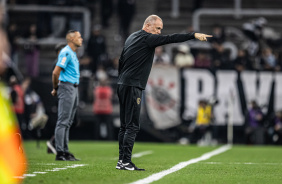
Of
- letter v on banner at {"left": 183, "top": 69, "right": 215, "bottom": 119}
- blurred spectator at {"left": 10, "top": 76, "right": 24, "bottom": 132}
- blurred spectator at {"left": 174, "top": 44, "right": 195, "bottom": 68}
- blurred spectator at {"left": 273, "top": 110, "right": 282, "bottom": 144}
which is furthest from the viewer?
blurred spectator at {"left": 174, "top": 44, "right": 195, "bottom": 68}

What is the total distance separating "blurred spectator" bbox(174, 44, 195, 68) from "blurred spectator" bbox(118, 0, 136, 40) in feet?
9.01

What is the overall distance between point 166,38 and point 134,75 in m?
0.73

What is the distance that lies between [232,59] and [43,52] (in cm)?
736

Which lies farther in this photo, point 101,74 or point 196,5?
point 196,5

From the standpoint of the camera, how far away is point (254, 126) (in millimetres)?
23125

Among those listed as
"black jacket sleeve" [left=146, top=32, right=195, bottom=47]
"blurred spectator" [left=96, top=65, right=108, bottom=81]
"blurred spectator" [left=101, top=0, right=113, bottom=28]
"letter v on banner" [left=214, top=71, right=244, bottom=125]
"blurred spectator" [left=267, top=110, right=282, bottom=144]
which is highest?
"blurred spectator" [left=101, top=0, right=113, bottom=28]

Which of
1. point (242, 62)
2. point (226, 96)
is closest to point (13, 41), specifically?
point (226, 96)

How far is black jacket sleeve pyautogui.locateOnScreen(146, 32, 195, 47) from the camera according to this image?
9.32 metres

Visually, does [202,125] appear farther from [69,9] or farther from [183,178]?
[183,178]

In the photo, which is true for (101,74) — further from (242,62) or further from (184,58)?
(242,62)

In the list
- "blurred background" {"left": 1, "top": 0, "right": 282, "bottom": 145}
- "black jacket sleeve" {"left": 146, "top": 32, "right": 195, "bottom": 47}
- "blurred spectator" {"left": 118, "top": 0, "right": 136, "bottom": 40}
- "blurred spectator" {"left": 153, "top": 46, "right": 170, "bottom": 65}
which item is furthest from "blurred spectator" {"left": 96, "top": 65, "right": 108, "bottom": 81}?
"black jacket sleeve" {"left": 146, "top": 32, "right": 195, "bottom": 47}

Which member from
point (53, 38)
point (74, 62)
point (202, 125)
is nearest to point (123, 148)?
point (74, 62)

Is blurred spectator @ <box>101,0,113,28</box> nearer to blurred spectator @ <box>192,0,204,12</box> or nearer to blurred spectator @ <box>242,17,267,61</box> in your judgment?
blurred spectator @ <box>192,0,204,12</box>

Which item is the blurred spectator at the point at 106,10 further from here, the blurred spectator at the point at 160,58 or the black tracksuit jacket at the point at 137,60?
the black tracksuit jacket at the point at 137,60
